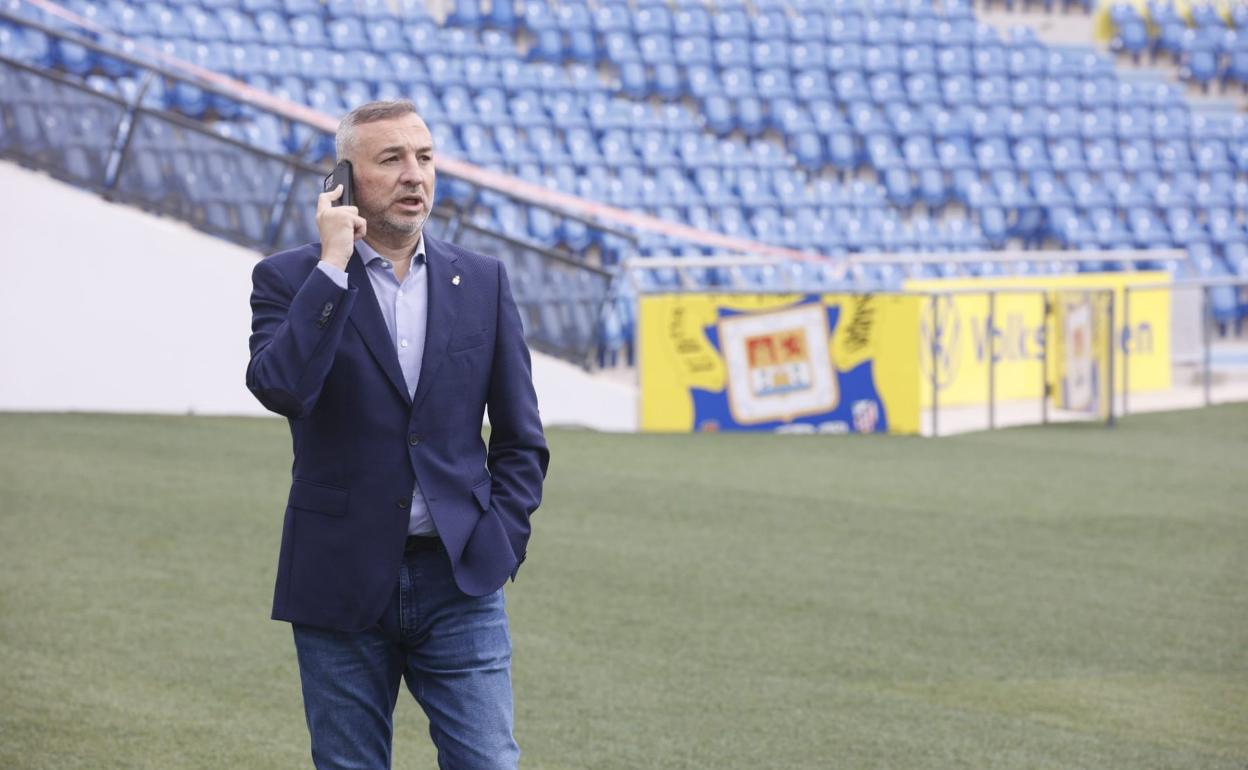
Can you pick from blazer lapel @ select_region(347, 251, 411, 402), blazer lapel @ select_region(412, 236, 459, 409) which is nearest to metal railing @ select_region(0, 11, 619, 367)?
blazer lapel @ select_region(412, 236, 459, 409)

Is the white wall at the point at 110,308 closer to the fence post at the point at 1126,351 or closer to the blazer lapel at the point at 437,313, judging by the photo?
the fence post at the point at 1126,351

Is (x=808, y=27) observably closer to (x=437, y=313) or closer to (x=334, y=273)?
(x=437, y=313)

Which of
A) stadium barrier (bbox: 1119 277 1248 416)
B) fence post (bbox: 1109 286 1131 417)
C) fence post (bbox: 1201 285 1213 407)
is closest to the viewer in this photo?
fence post (bbox: 1109 286 1131 417)

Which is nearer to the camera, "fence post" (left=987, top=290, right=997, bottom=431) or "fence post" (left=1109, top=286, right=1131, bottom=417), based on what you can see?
"fence post" (left=987, top=290, right=997, bottom=431)

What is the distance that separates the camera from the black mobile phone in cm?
312

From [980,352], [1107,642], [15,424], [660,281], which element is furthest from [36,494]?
[660,281]

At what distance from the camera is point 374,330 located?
10.3 feet

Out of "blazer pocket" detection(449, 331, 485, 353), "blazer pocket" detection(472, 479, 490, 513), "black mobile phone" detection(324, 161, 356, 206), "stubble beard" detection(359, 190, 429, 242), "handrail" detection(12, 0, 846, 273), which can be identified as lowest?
"blazer pocket" detection(472, 479, 490, 513)

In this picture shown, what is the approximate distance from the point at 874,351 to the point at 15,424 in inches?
289

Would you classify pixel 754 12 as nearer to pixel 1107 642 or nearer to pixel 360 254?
pixel 1107 642

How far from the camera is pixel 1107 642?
719 cm

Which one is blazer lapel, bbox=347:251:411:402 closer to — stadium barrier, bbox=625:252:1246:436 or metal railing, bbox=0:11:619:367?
stadium barrier, bbox=625:252:1246:436

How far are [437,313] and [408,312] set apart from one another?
57mm

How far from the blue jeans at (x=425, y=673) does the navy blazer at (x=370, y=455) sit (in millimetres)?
66
